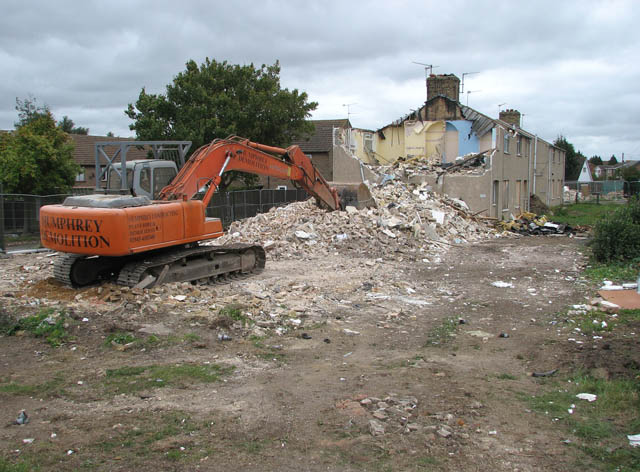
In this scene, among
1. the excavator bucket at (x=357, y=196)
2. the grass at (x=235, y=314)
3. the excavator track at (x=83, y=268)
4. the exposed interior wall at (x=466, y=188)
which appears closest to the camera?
the grass at (x=235, y=314)

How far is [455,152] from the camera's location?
27141 millimetres

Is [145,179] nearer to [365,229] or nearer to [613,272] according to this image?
[365,229]

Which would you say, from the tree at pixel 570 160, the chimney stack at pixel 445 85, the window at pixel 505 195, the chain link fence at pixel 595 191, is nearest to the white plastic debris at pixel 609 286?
the window at pixel 505 195

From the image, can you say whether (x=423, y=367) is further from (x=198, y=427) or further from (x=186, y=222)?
(x=186, y=222)

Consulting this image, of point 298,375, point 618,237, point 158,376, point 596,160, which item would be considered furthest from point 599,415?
point 596,160

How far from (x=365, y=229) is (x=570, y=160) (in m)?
65.7

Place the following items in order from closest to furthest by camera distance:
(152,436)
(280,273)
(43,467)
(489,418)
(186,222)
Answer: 1. (43,467)
2. (152,436)
3. (489,418)
4. (186,222)
5. (280,273)

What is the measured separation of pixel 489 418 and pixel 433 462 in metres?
1.04

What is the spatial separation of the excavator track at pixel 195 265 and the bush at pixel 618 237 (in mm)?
8464

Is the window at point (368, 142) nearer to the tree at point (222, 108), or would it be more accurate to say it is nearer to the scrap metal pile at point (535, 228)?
the tree at point (222, 108)

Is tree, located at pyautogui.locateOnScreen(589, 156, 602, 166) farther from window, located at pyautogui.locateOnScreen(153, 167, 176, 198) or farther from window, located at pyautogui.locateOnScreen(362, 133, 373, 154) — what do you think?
window, located at pyautogui.locateOnScreen(153, 167, 176, 198)

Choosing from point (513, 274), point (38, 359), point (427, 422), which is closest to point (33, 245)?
point (38, 359)

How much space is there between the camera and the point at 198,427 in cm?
469

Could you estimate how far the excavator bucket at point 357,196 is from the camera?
18375 mm
